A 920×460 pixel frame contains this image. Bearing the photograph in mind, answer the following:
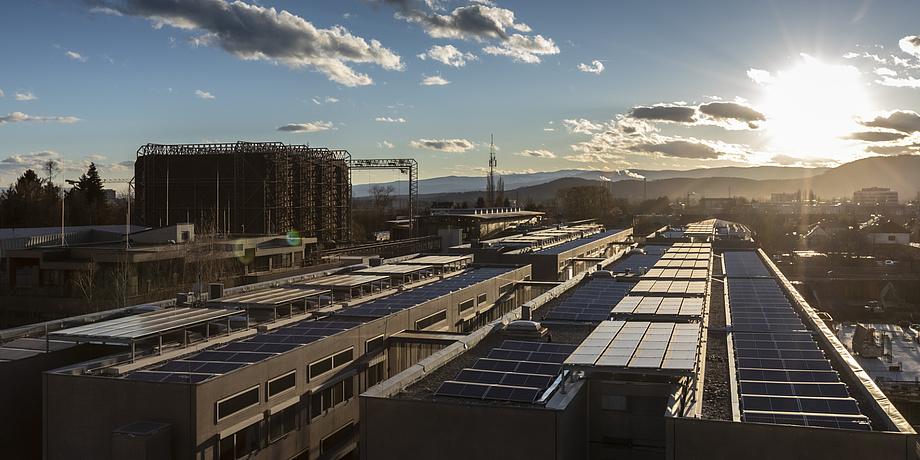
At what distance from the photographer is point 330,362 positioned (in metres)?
15.6

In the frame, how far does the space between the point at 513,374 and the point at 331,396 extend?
228 inches

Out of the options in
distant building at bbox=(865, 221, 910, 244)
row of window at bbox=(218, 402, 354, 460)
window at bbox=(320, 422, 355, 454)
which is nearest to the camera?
row of window at bbox=(218, 402, 354, 460)

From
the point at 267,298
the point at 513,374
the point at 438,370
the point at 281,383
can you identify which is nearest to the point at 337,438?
the point at 281,383

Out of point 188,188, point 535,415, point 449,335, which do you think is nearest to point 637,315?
point 449,335

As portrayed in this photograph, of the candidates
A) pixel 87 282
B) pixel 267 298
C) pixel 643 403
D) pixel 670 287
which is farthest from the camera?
pixel 87 282

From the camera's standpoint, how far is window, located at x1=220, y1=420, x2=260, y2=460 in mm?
12188

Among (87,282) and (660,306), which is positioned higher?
(660,306)

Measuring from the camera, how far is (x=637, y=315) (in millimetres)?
16797

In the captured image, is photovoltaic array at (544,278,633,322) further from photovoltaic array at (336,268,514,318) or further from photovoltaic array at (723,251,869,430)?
photovoltaic array at (336,268,514,318)

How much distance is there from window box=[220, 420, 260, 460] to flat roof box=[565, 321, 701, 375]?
6.74 metres

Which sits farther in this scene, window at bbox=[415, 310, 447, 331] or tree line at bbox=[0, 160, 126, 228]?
tree line at bbox=[0, 160, 126, 228]

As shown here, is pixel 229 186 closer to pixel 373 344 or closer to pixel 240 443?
pixel 373 344

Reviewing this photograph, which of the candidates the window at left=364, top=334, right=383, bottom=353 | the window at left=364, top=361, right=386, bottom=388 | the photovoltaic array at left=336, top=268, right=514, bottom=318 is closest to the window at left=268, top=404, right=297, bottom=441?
the window at left=364, top=361, right=386, bottom=388

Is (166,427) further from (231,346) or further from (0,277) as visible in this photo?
(0,277)
